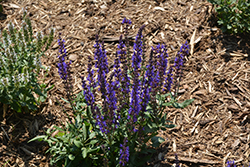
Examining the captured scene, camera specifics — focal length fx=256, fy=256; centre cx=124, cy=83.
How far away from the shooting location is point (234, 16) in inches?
245

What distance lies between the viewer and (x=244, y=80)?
561cm

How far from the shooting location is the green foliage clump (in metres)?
6.04

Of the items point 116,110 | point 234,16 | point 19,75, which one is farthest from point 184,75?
point 19,75

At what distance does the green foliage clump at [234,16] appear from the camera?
238 inches

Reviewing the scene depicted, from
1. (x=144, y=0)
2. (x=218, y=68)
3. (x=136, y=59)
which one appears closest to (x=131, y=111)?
(x=136, y=59)

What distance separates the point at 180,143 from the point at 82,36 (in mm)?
3970

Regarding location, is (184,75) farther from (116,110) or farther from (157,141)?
(116,110)

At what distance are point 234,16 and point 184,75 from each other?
1.95 metres

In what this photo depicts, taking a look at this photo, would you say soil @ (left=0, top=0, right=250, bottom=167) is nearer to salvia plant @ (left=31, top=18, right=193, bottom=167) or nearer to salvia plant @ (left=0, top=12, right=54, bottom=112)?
salvia plant @ (left=0, top=12, right=54, bottom=112)

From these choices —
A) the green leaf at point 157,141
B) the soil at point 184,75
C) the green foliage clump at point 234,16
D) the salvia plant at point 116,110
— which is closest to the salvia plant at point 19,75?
the soil at point 184,75

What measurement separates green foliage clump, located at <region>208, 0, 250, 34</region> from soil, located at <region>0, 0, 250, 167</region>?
242mm

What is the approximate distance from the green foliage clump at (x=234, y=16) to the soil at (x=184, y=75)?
24cm

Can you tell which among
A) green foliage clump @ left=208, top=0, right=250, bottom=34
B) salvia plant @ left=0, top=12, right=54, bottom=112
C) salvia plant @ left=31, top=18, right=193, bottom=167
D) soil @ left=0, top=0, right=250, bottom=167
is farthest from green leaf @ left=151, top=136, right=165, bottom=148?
green foliage clump @ left=208, top=0, right=250, bottom=34

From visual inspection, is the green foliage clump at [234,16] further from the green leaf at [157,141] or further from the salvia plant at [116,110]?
the green leaf at [157,141]
